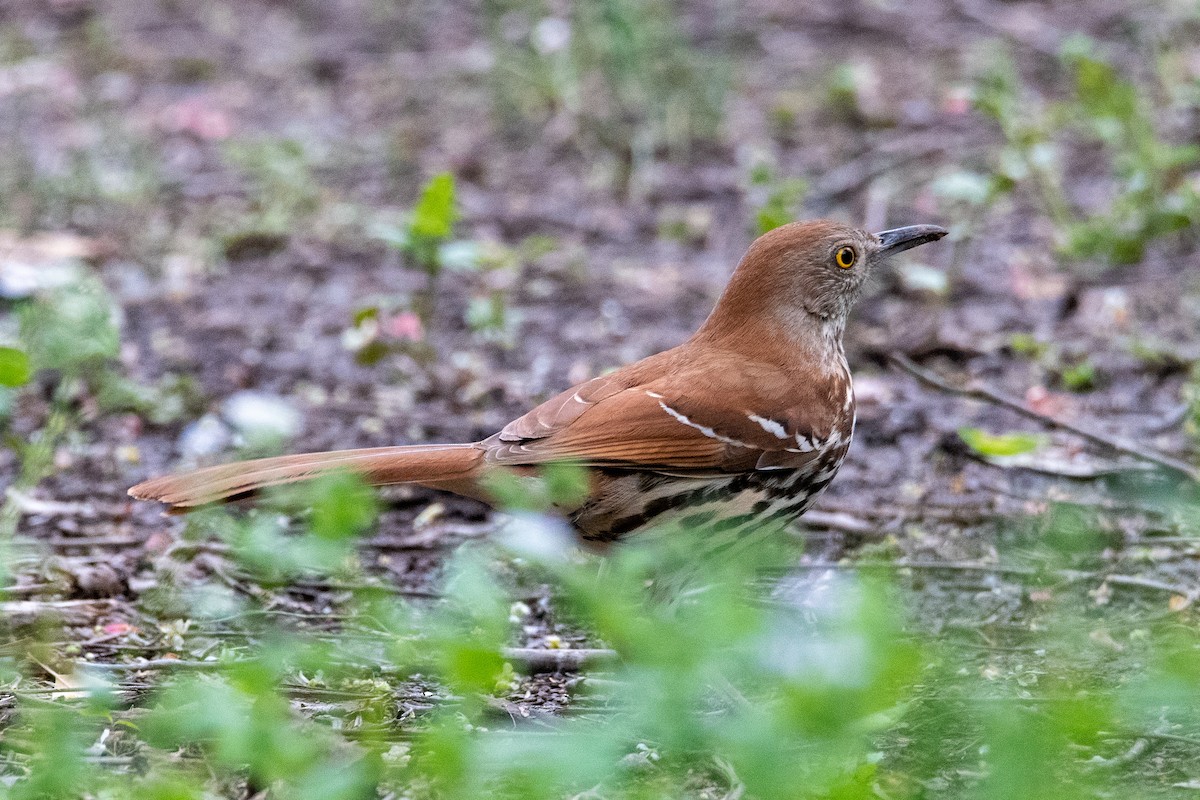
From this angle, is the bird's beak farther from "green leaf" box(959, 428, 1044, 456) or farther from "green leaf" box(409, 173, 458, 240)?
"green leaf" box(409, 173, 458, 240)

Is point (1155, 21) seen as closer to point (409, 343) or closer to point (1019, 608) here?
point (409, 343)

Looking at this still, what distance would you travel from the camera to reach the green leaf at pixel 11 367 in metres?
3.35

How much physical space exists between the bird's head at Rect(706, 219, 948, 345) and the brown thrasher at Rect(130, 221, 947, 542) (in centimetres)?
8

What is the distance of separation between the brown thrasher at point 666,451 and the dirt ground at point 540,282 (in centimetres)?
36

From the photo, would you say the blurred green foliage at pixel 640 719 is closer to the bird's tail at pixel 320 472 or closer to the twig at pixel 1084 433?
the bird's tail at pixel 320 472

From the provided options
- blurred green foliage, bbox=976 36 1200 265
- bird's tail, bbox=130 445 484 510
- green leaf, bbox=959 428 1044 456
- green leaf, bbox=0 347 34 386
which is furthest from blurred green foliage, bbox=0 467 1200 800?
blurred green foliage, bbox=976 36 1200 265

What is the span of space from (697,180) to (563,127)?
0.88 m

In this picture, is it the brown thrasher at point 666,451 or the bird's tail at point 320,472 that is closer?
the bird's tail at point 320,472

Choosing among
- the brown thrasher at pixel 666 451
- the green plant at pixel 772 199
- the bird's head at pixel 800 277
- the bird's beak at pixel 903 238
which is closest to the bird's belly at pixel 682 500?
the brown thrasher at pixel 666 451

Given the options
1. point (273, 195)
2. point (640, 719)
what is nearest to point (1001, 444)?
point (640, 719)

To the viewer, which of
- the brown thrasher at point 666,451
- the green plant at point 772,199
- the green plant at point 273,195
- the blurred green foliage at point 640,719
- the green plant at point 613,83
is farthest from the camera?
the green plant at point 613,83

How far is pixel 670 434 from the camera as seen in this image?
10.9ft

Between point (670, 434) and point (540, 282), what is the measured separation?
2.77 metres

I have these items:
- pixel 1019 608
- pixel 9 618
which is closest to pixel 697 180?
pixel 1019 608
